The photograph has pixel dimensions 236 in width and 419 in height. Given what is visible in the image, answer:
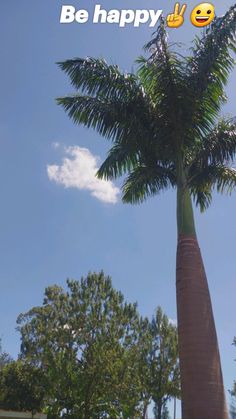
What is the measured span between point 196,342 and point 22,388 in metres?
25.8

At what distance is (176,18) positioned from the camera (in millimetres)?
11578

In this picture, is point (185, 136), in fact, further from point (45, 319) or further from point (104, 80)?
point (45, 319)

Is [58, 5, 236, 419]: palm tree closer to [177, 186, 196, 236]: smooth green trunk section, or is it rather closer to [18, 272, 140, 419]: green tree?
[177, 186, 196, 236]: smooth green trunk section

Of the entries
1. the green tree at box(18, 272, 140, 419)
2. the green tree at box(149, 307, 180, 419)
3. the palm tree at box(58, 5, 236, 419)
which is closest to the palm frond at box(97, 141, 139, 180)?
the palm tree at box(58, 5, 236, 419)

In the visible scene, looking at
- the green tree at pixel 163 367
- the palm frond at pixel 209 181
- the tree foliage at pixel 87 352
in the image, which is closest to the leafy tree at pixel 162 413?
the green tree at pixel 163 367

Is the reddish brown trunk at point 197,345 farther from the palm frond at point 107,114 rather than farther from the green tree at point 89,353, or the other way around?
the green tree at point 89,353

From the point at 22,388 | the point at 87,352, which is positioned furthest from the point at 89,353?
the point at 22,388

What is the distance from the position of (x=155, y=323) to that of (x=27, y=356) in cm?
1412

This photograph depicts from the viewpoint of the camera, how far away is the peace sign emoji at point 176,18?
1150 cm

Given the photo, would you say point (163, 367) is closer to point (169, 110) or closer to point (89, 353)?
point (89, 353)

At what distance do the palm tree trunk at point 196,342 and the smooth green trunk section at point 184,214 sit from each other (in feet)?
0.73

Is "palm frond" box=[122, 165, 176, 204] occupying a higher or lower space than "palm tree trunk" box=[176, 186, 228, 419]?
higher

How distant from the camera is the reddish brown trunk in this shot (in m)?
A: 7.14

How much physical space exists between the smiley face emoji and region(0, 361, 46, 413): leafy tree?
24.1 meters
